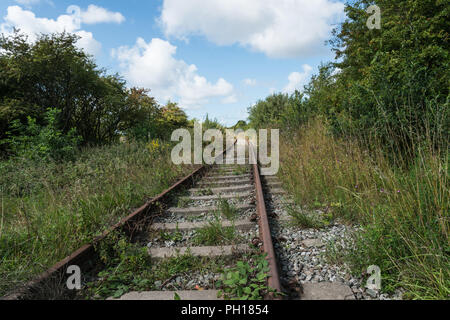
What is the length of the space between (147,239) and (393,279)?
238 cm

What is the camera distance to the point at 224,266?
2.21 m

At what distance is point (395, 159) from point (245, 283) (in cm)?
217

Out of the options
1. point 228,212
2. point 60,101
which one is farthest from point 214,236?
point 60,101

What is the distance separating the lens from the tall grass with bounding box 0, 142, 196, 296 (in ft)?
7.51

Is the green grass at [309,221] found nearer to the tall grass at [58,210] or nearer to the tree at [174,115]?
the tall grass at [58,210]

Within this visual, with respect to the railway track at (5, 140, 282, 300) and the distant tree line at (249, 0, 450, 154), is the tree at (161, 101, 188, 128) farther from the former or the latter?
the railway track at (5, 140, 282, 300)

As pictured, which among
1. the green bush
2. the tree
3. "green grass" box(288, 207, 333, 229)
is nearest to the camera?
"green grass" box(288, 207, 333, 229)

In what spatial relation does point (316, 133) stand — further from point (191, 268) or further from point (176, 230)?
point (191, 268)

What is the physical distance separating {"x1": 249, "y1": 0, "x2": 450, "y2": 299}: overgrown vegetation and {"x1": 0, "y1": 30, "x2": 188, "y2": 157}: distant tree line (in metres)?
6.95

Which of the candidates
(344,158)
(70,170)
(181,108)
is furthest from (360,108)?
Result: (181,108)

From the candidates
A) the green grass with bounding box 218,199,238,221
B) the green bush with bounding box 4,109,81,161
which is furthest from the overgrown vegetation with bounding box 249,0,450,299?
the green bush with bounding box 4,109,81,161
